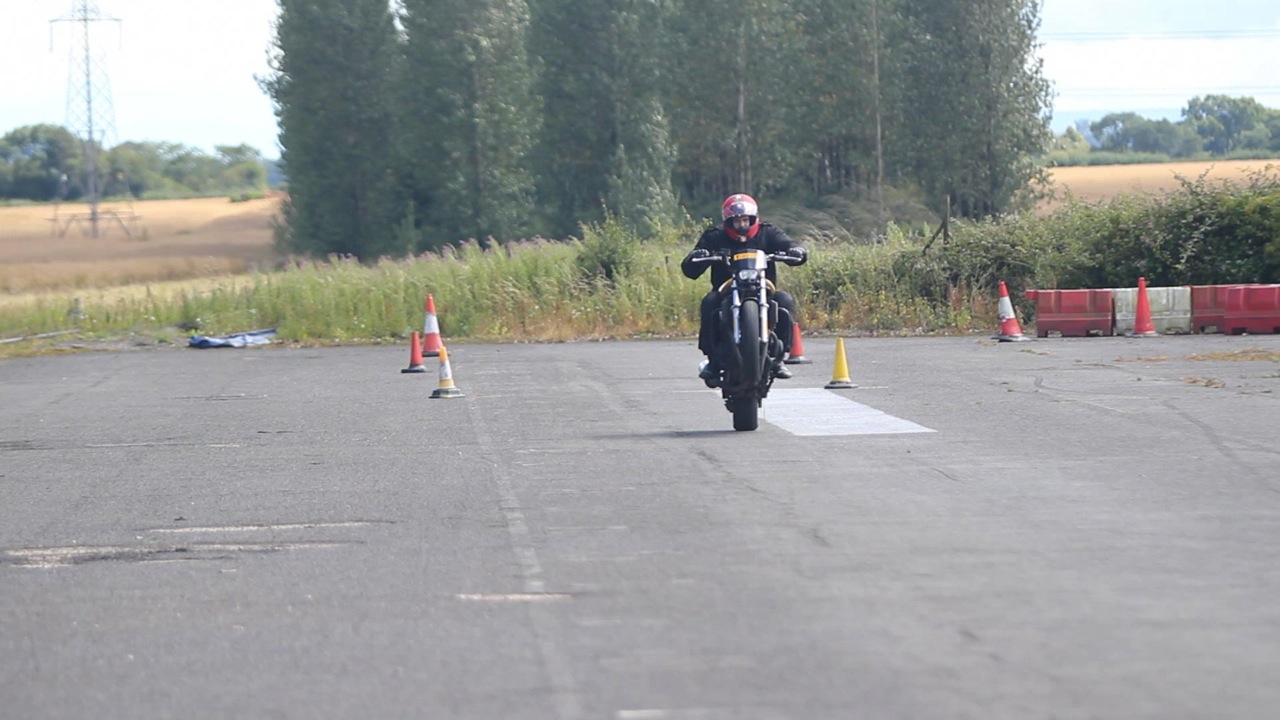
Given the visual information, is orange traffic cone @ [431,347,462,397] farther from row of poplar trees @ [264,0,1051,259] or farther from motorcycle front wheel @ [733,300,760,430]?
row of poplar trees @ [264,0,1051,259]

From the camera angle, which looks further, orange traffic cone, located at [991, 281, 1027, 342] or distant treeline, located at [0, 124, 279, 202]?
distant treeline, located at [0, 124, 279, 202]

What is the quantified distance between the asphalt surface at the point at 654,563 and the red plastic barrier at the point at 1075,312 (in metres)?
9.04

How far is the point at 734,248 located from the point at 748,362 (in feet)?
4.50

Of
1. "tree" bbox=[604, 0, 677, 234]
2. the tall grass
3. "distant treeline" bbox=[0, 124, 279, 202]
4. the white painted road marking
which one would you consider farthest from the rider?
"distant treeline" bbox=[0, 124, 279, 202]

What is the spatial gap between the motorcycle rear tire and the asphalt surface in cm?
21

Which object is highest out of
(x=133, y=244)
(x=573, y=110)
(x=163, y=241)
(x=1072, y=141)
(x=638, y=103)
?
(x=1072, y=141)

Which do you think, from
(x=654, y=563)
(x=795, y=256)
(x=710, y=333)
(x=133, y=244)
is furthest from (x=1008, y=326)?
(x=133, y=244)

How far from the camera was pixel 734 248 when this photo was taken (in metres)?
13.0

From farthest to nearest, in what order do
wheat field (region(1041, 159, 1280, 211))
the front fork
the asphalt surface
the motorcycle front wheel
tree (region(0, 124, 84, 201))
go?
tree (region(0, 124, 84, 201))
wheat field (region(1041, 159, 1280, 211))
the front fork
the motorcycle front wheel
the asphalt surface

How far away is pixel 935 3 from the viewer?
196 ft

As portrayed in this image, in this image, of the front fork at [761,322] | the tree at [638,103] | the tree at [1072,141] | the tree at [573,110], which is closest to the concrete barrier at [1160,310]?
the front fork at [761,322]

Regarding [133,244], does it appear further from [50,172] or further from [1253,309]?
[1253,309]

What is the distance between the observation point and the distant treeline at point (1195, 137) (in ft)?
336

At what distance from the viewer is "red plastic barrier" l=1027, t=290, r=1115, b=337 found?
78.0 ft
